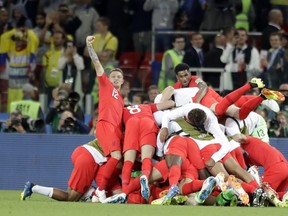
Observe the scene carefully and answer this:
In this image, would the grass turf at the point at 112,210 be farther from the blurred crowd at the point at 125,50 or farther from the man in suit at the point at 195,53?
the man in suit at the point at 195,53

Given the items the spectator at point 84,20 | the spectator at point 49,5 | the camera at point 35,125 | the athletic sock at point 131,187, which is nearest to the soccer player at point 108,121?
the athletic sock at point 131,187

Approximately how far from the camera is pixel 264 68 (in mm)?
24672

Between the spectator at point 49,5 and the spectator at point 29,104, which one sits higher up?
the spectator at point 49,5

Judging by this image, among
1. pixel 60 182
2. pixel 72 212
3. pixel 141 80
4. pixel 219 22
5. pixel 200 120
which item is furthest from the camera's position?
pixel 219 22

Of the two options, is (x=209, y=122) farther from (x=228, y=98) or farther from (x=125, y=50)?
(x=125, y=50)

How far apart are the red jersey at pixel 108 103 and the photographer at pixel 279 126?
3.41 metres

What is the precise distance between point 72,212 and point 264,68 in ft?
26.7

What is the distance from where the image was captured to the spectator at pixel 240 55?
24.7 m

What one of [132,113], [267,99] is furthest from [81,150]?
[267,99]

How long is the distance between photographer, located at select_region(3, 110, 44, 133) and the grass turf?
4.47 metres

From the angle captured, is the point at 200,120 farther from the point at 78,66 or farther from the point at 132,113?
the point at 78,66

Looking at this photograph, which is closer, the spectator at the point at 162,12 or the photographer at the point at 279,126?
the photographer at the point at 279,126

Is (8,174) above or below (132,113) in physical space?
below

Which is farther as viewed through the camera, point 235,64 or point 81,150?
point 235,64
